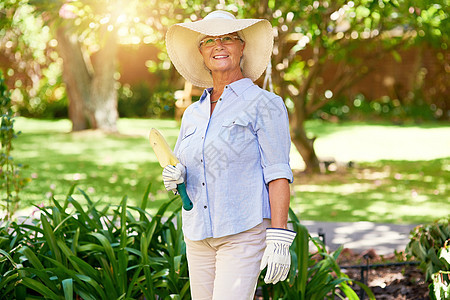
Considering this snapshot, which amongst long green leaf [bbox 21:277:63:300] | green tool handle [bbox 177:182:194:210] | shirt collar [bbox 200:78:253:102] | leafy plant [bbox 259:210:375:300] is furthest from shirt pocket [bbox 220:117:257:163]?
long green leaf [bbox 21:277:63:300]

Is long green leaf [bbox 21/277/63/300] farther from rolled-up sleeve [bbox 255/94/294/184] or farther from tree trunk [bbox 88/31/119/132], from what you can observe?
tree trunk [bbox 88/31/119/132]

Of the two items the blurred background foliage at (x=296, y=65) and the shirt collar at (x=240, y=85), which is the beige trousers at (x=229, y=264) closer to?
the shirt collar at (x=240, y=85)

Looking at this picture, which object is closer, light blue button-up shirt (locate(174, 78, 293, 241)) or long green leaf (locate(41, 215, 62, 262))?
light blue button-up shirt (locate(174, 78, 293, 241))

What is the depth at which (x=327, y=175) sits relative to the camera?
961 centimetres

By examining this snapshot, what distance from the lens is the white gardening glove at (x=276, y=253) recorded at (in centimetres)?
238

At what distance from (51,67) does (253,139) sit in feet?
65.4

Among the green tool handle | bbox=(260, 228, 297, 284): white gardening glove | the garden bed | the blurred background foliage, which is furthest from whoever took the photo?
the blurred background foliage

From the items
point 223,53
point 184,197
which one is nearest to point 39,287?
point 184,197

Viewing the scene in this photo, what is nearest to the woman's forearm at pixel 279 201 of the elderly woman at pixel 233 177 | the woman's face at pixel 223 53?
the elderly woman at pixel 233 177

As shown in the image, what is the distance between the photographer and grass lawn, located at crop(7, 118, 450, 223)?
7.34 meters

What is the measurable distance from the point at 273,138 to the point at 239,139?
14 cm

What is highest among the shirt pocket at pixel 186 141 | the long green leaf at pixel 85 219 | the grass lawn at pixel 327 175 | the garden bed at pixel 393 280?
the shirt pocket at pixel 186 141

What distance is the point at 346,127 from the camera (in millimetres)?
17156

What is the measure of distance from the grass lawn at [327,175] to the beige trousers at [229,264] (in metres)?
1.54
